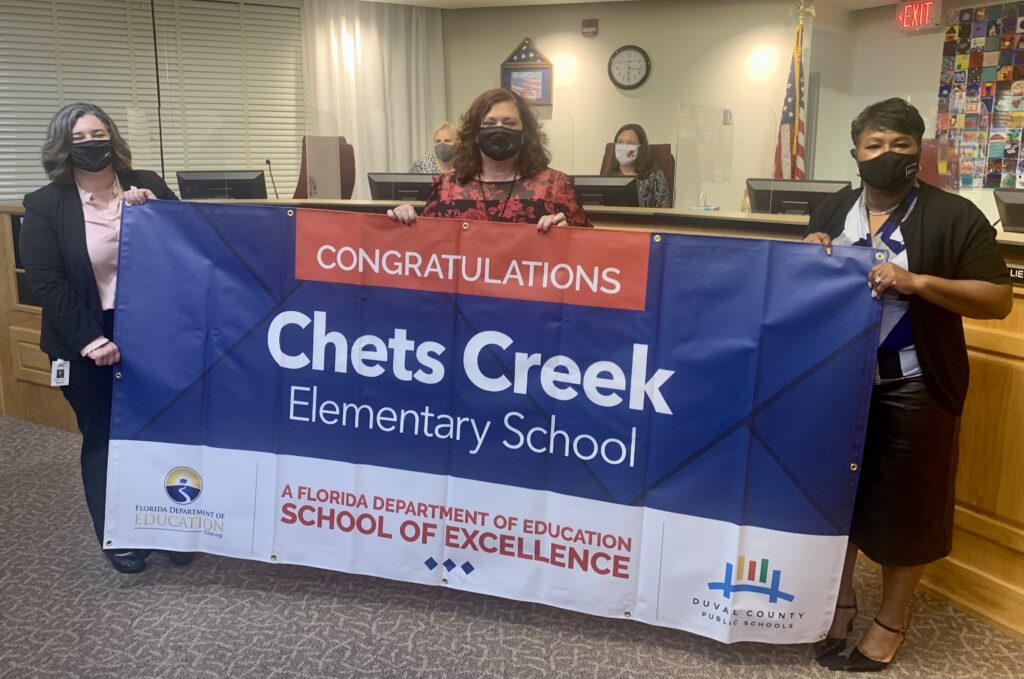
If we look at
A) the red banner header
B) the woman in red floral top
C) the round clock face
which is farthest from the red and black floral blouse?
the round clock face

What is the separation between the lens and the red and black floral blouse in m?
2.39

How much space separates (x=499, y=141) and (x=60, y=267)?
4.53 ft

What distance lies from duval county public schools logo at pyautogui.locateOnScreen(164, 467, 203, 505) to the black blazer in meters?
0.46

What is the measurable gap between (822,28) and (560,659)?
6525mm

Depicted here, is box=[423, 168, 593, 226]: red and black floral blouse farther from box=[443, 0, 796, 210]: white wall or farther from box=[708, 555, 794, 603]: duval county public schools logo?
box=[443, 0, 796, 210]: white wall

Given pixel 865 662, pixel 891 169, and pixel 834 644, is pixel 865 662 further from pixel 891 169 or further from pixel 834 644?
pixel 891 169

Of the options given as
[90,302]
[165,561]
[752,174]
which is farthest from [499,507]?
[752,174]

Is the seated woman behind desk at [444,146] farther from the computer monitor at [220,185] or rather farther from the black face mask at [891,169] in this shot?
the black face mask at [891,169]

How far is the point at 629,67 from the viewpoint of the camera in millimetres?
7656

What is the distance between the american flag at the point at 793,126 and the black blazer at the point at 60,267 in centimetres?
572

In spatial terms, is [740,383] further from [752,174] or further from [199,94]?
[199,94]

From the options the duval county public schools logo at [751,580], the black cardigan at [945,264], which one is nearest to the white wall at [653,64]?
the black cardigan at [945,264]

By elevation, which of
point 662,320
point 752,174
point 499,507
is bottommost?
point 499,507

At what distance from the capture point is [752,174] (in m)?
7.32
